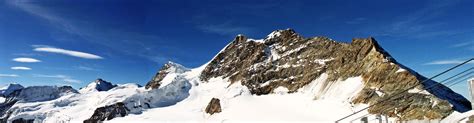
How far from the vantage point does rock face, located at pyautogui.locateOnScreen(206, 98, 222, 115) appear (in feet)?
596

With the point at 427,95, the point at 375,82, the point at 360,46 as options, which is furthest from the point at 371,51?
the point at 427,95

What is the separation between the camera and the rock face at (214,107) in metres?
182

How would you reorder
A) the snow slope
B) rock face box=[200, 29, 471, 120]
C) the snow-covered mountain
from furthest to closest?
the snow slope
the snow-covered mountain
rock face box=[200, 29, 471, 120]

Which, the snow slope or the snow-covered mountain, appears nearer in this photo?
the snow-covered mountain

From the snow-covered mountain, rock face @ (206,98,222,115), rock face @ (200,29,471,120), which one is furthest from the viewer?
rock face @ (206,98,222,115)

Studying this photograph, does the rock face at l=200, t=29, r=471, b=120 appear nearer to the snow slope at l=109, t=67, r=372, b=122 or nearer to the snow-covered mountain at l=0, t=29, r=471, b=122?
the snow-covered mountain at l=0, t=29, r=471, b=122

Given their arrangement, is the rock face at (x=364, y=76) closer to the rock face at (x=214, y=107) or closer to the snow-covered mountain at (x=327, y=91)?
the snow-covered mountain at (x=327, y=91)

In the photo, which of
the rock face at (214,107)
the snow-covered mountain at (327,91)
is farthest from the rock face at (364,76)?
the rock face at (214,107)

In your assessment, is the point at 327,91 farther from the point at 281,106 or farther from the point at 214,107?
the point at 214,107

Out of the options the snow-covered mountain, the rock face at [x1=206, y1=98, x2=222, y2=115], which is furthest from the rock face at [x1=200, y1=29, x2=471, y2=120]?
the rock face at [x1=206, y1=98, x2=222, y2=115]

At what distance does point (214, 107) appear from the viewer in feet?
603

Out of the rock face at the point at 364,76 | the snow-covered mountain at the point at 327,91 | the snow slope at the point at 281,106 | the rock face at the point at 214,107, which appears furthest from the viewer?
the rock face at the point at 214,107

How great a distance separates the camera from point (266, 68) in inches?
7825

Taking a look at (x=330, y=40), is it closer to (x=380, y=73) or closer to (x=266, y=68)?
(x=266, y=68)
